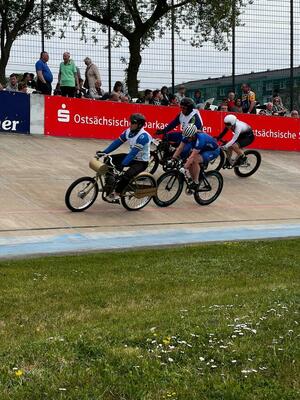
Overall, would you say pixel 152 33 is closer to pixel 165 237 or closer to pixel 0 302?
pixel 165 237

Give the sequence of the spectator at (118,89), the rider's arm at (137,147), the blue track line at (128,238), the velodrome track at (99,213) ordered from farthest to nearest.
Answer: the spectator at (118,89)
the rider's arm at (137,147)
the velodrome track at (99,213)
the blue track line at (128,238)

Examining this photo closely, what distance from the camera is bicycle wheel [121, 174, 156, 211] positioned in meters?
11.3

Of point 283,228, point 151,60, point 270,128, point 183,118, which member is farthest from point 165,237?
point 151,60

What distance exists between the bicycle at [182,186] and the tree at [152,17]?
13.1 m

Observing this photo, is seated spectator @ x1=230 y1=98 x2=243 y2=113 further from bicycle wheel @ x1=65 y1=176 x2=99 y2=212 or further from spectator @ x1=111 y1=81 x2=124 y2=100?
bicycle wheel @ x1=65 y1=176 x2=99 y2=212

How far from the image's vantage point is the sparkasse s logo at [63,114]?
1772cm

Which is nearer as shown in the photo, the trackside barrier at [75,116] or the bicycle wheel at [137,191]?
the bicycle wheel at [137,191]

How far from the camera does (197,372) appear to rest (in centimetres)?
366

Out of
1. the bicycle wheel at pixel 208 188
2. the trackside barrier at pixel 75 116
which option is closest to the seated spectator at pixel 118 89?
the trackside barrier at pixel 75 116

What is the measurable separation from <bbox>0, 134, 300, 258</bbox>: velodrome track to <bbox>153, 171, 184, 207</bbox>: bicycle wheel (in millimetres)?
223

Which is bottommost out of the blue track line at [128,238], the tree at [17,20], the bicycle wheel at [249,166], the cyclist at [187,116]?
the blue track line at [128,238]

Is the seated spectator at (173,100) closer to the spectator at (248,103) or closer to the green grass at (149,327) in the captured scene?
the spectator at (248,103)

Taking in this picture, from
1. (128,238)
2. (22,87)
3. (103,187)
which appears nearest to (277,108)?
(22,87)

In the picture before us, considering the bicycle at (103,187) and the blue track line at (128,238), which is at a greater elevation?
the bicycle at (103,187)
